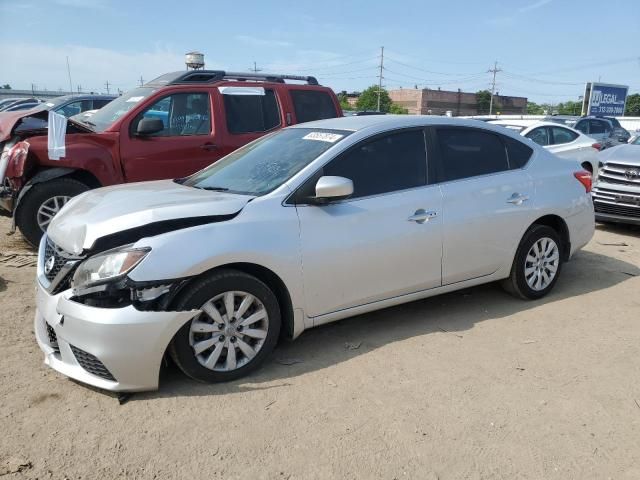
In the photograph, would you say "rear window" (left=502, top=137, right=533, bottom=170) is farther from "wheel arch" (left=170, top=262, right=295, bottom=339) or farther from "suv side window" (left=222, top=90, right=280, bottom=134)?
"suv side window" (left=222, top=90, right=280, bottom=134)

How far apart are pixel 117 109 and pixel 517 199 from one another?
4.96 metres

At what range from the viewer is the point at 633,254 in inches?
268

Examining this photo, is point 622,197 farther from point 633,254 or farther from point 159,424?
point 159,424

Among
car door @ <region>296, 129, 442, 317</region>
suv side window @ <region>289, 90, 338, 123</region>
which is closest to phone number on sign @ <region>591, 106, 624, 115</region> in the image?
suv side window @ <region>289, 90, 338, 123</region>

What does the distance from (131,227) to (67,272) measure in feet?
1.54

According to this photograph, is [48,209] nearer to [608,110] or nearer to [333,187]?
[333,187]

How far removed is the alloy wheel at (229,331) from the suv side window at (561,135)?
890 centimetres

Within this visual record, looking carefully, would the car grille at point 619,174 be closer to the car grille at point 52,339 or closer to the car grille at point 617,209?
the car grille at point 617,209

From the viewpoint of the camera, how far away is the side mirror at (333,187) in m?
3.57

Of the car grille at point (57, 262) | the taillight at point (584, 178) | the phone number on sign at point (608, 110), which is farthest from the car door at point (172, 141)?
the phone number on sign at point (608, 110)

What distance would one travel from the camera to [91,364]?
3.15 metres

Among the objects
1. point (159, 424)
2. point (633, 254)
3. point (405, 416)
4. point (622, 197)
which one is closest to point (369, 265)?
point (405, 416)

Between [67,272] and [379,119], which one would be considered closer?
[67,272]

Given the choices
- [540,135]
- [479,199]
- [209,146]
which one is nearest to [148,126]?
[209,146]
